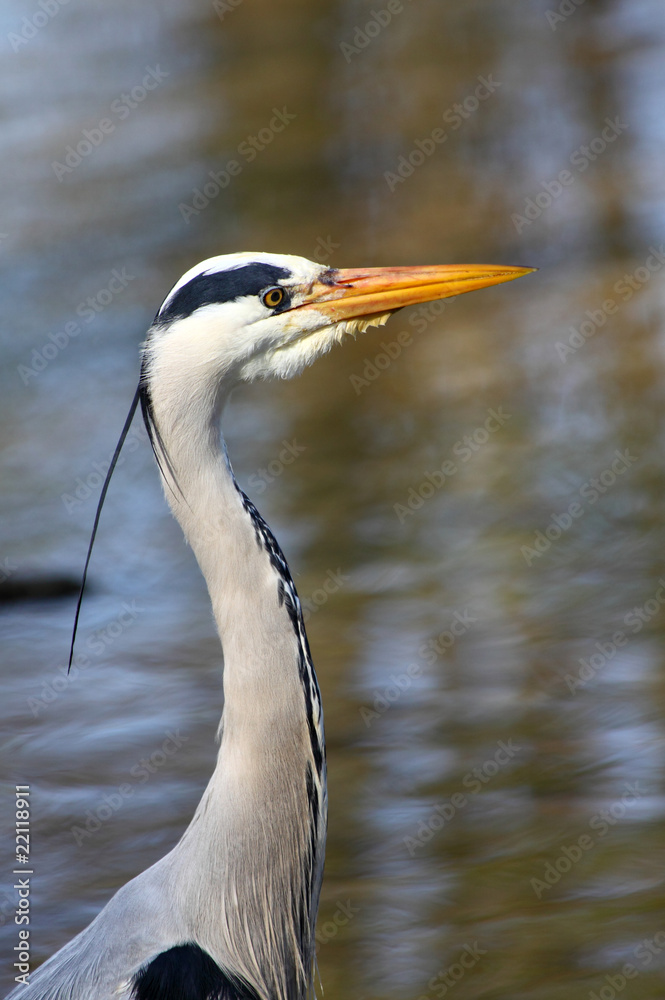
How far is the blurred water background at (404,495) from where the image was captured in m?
3.48

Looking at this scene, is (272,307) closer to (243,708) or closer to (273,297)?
(273,297)

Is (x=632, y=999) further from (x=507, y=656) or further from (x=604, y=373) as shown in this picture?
(x=604, y=373)

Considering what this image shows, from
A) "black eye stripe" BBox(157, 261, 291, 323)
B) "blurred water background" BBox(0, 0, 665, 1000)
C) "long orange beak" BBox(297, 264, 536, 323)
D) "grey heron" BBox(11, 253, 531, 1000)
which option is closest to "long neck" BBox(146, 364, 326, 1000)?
"grey heron" BBox(11, 253, 531, 1000)

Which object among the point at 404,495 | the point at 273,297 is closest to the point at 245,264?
the point at 273,297

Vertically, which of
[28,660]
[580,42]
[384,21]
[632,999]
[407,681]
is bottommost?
[632,999]

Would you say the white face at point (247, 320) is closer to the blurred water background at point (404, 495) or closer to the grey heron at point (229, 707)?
the grey heron at point (229, 707)

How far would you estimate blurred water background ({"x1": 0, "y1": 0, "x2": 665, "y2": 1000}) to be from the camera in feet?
11.4

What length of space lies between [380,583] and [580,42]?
746 cm

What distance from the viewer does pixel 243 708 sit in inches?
87.6

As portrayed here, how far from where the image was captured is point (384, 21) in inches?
471

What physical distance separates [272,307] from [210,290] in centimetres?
14

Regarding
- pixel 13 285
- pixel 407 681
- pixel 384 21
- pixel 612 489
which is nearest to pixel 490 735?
pixel 407 681

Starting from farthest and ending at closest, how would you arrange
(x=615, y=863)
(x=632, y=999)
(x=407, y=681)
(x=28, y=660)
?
1. (x=28, y=660)
2. (x=407, y=681)
3. (x=615, y=863)
4. (x=632, y=999)

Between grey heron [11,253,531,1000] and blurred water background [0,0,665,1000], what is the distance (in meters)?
0.96
